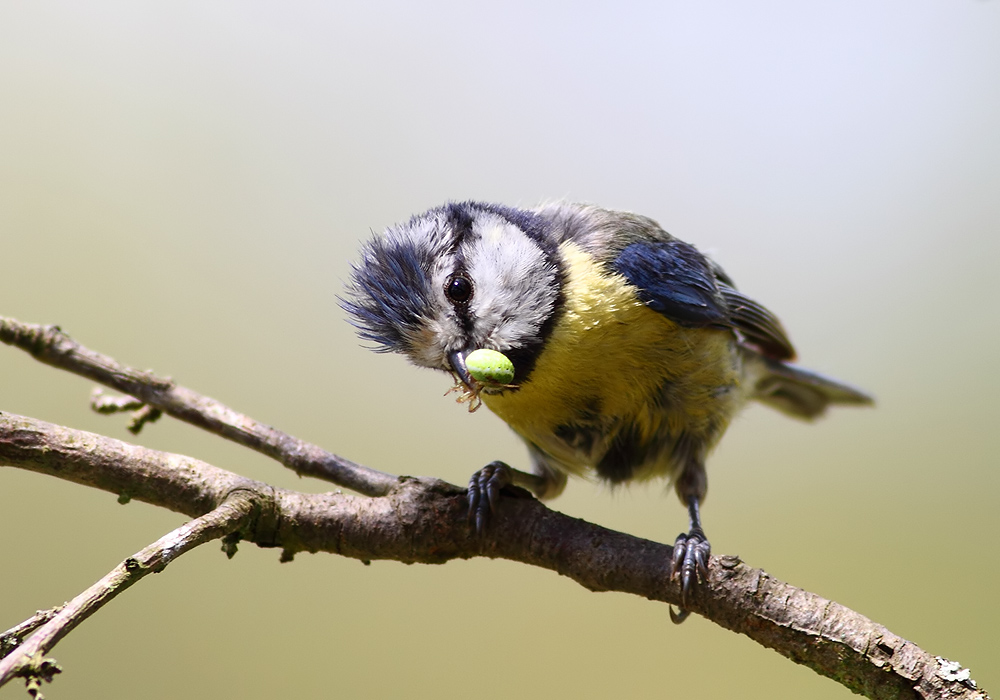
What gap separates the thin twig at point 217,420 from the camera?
4.60 feet

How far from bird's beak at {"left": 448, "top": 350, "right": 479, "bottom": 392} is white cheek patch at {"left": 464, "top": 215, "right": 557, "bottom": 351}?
41mm

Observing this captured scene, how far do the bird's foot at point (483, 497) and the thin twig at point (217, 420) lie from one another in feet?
0.51

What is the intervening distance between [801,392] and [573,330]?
1.08m

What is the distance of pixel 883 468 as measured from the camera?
111 inches

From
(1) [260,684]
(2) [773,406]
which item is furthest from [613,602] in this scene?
(1) [260,684]

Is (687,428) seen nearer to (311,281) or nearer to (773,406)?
(773,406)

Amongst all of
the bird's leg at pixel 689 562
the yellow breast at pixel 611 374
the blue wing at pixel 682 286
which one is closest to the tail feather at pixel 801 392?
the blue wing at pixel 682 286

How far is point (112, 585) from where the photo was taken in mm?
847

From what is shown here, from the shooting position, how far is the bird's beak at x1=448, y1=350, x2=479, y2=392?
49.2 inches

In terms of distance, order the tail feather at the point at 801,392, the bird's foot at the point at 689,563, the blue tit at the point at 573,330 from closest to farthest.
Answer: the bird's foot at the point at 689,563 < the blue tit at the point at 573,330 < the tail feather at the point at 801,392

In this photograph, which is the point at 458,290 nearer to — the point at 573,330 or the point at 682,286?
the point at 573,330

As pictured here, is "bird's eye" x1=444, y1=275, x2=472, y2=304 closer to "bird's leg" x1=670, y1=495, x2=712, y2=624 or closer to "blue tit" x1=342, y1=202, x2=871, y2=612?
"blue tit" x1=342, y1=202, x2=871, y2=612

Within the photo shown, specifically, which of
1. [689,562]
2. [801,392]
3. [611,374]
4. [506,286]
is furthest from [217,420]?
[801,392]

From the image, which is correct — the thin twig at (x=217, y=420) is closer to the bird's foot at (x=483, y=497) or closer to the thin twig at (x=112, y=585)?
the bird's foot at (x=483, y=497)
